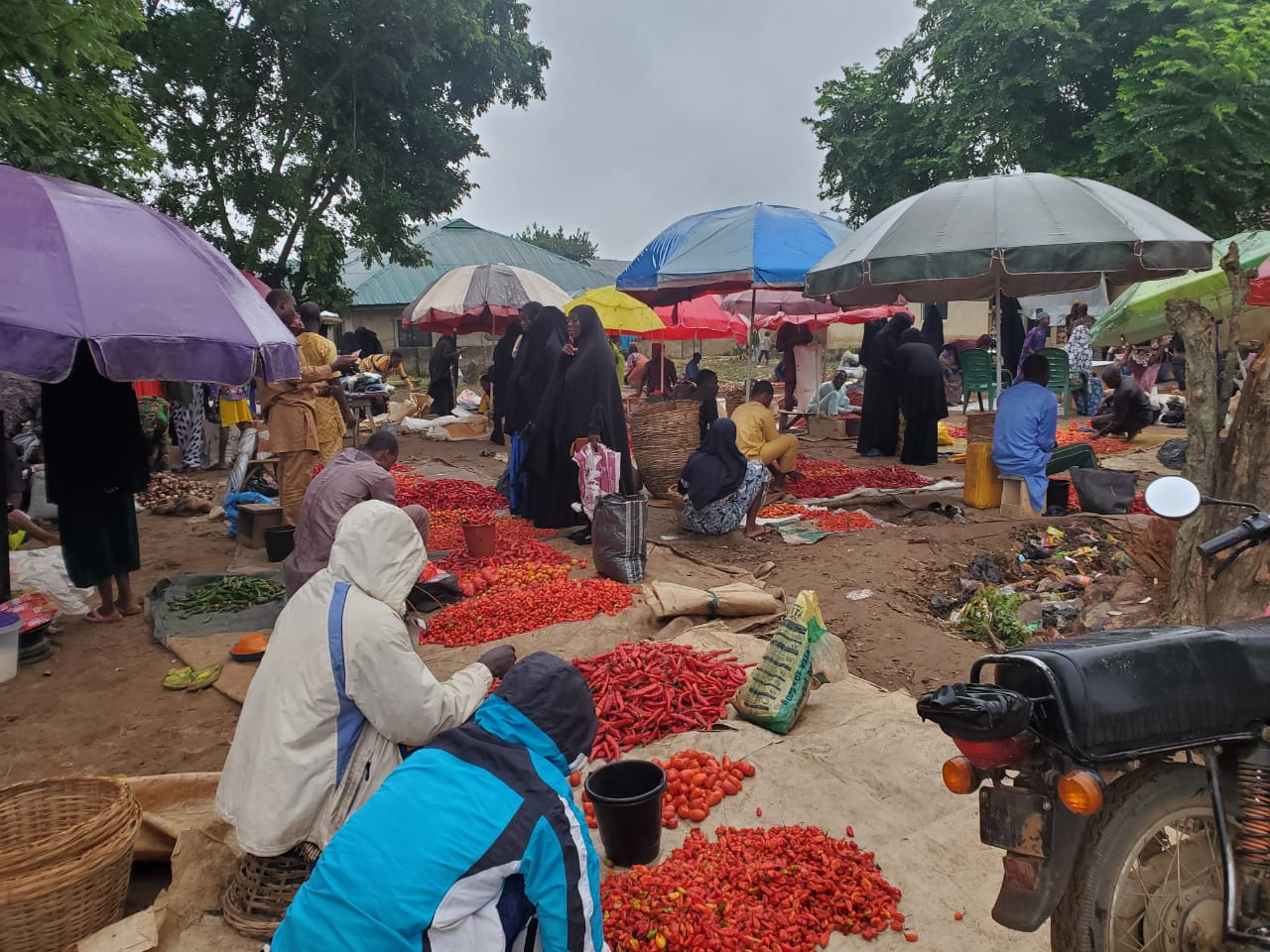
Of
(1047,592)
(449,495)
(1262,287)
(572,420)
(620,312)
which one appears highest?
(620,312)

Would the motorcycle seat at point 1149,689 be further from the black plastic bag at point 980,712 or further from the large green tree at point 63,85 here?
the large green tree at point 63,85

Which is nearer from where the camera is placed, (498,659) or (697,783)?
(498,659)

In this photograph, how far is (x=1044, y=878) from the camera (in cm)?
197

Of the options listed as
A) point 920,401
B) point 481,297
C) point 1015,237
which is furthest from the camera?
point 481,297

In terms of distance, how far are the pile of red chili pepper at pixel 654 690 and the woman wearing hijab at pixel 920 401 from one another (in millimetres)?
7285

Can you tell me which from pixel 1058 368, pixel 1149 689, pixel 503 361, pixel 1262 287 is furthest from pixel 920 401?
pixel 1149 689

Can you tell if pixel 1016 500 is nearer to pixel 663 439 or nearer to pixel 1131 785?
pixel 663 439

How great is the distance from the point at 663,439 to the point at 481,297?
265 inches

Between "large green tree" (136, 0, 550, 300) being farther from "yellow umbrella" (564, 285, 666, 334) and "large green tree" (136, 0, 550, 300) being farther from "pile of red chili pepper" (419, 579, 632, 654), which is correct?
"pile of red chili pepper" (419, 579, 632, 654)

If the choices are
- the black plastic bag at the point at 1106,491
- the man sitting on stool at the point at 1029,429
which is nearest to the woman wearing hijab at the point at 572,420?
the man sitting on stool at the point at 1029,429

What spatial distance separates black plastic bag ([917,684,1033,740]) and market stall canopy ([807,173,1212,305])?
216 inches

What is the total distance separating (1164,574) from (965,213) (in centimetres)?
336

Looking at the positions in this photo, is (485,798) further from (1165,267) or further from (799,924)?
(1165,267)

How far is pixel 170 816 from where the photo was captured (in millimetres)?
3221
